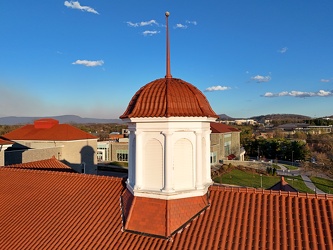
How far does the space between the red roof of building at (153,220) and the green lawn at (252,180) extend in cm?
2797

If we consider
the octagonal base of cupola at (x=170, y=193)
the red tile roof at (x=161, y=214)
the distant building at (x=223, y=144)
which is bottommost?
the distant building at (x=223, y=144)

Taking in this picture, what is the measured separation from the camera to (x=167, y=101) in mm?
8258

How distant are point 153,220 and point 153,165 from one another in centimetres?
155

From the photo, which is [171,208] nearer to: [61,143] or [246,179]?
[61,143]

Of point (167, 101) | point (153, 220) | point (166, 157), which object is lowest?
point (153, 220)

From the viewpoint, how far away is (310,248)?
21.0 ft

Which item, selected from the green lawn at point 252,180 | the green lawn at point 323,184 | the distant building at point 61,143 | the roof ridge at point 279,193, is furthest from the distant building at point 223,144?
the roof ridge at point 279,193

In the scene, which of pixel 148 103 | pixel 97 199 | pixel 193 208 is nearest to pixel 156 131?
pixel 148 103

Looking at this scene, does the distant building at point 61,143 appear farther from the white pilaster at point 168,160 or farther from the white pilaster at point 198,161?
the white pilaster at point 198,161

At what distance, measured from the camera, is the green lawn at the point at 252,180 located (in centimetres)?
3612

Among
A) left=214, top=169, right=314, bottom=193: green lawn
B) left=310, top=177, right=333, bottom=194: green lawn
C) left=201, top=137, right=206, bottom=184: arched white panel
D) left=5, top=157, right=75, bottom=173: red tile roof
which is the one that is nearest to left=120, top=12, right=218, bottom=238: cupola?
left=201, top=137, right=206, bottom=184: arched white panel

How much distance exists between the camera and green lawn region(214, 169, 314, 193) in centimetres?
3612

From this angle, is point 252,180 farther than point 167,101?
Yes

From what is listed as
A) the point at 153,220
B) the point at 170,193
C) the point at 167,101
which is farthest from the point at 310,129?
the point at 153,220
